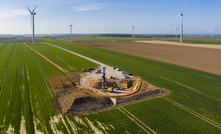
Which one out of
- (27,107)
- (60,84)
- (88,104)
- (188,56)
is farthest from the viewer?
(188,56)

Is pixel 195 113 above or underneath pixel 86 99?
underneath

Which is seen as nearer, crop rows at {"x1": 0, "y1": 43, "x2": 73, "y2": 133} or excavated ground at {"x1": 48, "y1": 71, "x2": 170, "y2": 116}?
crop rows at {"x1": 0, "y1": 43, "x2": 73, "y2": 133}

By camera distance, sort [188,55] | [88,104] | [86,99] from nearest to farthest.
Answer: [88,104]
[86,99]
[188,55]

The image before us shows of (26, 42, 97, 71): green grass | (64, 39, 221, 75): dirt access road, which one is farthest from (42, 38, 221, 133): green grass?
(26, 42, 97, 71): green grass

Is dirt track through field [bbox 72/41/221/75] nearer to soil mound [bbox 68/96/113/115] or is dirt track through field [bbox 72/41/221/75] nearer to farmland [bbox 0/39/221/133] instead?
farmland [bbox 0/39/221/133]

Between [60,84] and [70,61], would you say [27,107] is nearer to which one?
[60,84]

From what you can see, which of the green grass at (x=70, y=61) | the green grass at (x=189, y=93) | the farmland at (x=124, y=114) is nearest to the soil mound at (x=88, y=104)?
the farmland at (x=124, y=114)

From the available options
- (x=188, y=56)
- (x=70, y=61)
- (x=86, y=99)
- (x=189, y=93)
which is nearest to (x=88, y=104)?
(x=86, y=99)

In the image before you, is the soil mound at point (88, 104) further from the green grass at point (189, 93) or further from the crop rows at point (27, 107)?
the green grass at point (189, 93)

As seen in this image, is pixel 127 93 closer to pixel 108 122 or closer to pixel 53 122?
pixel 108 122

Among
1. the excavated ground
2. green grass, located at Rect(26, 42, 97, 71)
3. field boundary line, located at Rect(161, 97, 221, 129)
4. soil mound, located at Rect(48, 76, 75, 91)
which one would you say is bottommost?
field boundary line, located at Rect(161, 97, 221, 129)

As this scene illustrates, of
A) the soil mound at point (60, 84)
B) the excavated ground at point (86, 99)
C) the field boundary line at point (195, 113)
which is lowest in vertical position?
the field boundary line at point (195, 113)
